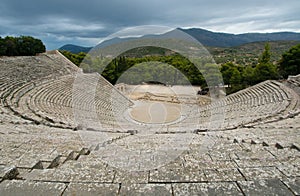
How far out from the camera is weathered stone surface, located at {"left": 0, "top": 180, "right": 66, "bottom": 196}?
5.87 ft

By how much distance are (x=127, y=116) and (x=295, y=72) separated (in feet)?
66.5

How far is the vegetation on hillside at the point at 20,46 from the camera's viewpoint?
2366 cm

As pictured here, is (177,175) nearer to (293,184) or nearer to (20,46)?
(293,184)

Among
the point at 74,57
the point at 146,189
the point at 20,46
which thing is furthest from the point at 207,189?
the point at 74,57

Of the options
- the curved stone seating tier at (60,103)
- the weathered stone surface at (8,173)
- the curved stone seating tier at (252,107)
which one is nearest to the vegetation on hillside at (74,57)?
the curved stone seating tier at (60,103)

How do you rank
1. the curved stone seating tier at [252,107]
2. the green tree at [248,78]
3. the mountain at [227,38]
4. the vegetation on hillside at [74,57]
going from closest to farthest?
the curved stone seating tier at [252,107]
the green tree at [248,78]
the vegetation on hillside at [74,57]
the mountain at [227,38]

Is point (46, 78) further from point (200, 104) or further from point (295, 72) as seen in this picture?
point (295, 72)

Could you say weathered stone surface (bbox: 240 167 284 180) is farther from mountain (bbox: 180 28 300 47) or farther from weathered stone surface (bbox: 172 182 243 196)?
mountain (bbox: 180 28 300 47)

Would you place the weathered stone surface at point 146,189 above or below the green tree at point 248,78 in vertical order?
above

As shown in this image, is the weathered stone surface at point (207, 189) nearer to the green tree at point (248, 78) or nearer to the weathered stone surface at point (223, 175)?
the weathered stone surface at point (223, 175)

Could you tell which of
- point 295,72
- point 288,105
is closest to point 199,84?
point 295,72

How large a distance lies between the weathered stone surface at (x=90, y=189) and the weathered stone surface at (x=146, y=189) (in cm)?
9

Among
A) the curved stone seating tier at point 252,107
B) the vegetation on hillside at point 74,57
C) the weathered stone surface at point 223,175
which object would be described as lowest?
the curved stone seating tier at point 252,107

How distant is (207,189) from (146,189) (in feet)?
1.82
